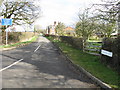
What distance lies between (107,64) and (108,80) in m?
2.53

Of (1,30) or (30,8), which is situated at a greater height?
(30,8)


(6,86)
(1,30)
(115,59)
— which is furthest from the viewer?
(1,30)

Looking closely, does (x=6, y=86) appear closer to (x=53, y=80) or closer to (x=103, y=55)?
(x=53, y=80)

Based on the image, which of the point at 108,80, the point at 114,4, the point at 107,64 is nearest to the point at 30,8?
the point at 114,4

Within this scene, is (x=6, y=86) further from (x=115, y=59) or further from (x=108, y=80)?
(x=115, y=59)

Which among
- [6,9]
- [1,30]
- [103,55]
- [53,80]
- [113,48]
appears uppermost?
[6,9]

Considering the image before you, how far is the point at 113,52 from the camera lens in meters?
7.18

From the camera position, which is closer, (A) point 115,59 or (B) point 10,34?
(A) point 115,59

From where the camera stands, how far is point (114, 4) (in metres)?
9.19

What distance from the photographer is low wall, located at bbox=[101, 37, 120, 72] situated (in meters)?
6.65

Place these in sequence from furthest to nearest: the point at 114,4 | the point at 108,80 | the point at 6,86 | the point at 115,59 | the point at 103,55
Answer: the point at 114,4 → the point at 103,55 → the point at 115,59 → the point at 108,80 → the point at 6,86

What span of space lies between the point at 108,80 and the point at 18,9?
24218mm

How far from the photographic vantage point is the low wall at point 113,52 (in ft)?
21.8

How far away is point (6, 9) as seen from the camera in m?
24.9
